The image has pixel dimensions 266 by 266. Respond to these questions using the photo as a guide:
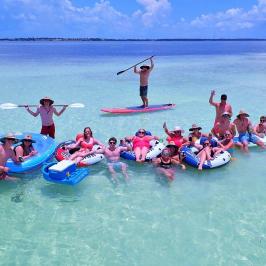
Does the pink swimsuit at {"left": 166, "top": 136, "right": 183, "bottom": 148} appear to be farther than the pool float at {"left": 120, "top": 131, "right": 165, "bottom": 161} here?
Yes

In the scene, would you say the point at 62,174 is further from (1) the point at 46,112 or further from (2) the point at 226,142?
(2) the point at 226,142

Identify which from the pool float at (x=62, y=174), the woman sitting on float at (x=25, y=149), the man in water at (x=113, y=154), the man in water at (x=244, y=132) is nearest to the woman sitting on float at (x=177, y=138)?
the man in water at (x=113, y=154)

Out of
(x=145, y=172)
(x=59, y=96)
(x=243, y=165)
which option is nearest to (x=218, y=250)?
(x=145, y=172)

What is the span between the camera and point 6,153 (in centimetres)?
602

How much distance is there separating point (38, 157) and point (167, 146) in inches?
101

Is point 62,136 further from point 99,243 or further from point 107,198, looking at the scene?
point 99,243

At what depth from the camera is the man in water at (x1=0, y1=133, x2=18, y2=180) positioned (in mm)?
5846

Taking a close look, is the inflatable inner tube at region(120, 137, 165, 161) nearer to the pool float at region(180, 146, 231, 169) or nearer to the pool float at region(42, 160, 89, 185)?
the pool float at region(180, 146, 231, 169)

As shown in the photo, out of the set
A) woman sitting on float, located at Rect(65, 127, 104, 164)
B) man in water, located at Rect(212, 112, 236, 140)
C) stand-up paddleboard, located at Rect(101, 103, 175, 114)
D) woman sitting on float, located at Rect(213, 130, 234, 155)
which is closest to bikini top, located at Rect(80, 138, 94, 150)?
woman sitting on float, located at Rect(65, 127, 104, 164)

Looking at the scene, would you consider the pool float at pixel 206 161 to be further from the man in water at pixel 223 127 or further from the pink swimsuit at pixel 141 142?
the man in water at pixel 223 127

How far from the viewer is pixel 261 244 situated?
4.73 m

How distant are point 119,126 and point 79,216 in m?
5.23

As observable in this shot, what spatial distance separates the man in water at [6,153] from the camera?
5.85 metres

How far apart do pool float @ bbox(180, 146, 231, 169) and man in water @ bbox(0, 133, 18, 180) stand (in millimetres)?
3274
